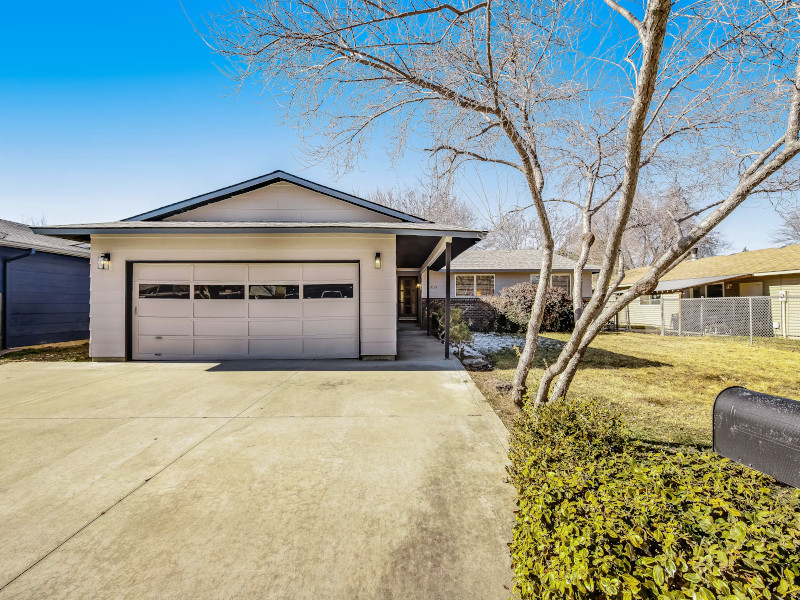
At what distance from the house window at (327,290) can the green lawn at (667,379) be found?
366 centimetres

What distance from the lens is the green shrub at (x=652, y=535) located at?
1.16 m

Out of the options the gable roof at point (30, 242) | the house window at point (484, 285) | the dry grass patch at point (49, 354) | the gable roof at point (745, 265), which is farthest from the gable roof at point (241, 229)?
the gable roof at point (745, 265)

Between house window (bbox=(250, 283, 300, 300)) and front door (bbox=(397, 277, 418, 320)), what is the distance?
11721mm

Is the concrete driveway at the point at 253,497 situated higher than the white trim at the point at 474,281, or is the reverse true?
the white trim at the point at 474,281

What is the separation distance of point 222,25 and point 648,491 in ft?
16.2

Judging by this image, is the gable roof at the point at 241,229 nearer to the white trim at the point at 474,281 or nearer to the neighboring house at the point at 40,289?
the neighboring house at the point at 40,289

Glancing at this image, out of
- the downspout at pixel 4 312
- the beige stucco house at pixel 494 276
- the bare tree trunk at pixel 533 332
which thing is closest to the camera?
the bare tree trunk at pixel 533 332

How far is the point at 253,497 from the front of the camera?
2699 mm

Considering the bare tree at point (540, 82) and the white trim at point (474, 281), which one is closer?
the bare tree at point (540, 82)

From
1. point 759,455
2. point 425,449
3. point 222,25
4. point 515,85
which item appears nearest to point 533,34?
point 515,85

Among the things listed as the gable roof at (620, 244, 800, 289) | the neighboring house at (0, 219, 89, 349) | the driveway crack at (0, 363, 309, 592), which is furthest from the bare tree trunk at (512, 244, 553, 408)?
the gable roof at (620, 244, 800, 289)

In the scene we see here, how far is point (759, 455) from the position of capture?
2084 mm

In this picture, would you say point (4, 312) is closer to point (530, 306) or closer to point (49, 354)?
point (49, 354)

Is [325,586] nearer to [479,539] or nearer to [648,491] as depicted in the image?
[479,539]
